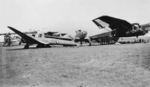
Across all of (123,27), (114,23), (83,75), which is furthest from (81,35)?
(83,75)

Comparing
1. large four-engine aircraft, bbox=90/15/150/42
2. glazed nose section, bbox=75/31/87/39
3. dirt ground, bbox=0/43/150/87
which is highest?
large four-engine aircraft, bbox=90/15/150/42

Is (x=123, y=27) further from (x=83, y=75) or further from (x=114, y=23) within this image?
(x=83, y=75)

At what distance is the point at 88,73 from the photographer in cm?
380

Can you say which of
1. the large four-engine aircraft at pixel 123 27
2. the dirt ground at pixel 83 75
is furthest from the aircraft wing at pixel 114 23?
the dirt ground at pixel 83 75

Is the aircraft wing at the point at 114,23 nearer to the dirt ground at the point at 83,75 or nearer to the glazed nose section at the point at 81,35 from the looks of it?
the glazed nose section at the point at 81,35

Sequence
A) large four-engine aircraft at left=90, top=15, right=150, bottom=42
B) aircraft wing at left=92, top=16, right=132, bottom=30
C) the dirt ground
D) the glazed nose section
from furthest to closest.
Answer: the glazed nose section < large four-engine aircraft at left=90, top=15, right=150, bottom=42 < aircraft wing at left=92, top=16, right=132, bottom=30 < the dirt ground

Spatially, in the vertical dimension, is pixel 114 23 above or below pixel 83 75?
above

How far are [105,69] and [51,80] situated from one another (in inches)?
64.5

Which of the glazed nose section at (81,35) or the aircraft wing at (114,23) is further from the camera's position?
the glazed nose section at (81,35)

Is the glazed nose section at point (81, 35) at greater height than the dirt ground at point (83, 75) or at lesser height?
greater

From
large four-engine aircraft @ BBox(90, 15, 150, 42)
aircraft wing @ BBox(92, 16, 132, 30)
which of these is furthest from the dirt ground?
large four-engine aircraft @ BBox(90, 15, 150, 42)

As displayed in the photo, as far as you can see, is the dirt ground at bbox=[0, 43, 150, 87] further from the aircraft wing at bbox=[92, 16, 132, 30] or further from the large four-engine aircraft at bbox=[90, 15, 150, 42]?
the large four-engine aircraft at bbox=[90, 15, 150, 42]

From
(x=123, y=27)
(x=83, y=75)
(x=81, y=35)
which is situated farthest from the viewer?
(x=123, y=27)

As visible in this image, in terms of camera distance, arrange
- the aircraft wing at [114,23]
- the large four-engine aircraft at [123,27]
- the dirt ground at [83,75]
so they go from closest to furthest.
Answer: the dirt ground at [83,75] → the aircraft wing at [114,23] → the large four-engine aircraft at [123,27]
